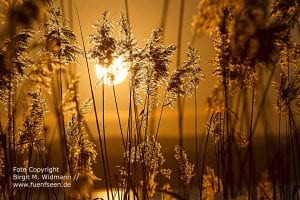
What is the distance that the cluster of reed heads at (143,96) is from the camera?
313 cm

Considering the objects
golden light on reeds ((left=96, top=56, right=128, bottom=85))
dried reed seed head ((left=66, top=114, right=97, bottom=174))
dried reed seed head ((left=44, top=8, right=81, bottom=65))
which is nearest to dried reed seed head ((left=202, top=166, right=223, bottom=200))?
dried reed seed head ((left=66, top=114, right=97, bottom=174))

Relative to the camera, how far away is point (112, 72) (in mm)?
3639

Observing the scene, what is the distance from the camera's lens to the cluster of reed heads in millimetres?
3135

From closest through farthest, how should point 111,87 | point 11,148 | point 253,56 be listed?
1. point 253,56
2. point 11,148
3. point 111,87

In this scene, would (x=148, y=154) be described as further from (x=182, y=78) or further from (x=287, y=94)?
(x=287, y=94)

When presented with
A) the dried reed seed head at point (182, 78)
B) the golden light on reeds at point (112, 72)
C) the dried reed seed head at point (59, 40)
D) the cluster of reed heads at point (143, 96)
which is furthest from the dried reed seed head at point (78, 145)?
the dried reed seed head at point (182, 78)

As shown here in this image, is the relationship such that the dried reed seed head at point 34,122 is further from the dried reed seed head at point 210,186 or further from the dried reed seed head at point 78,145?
the dried reed seed head at point 210,186

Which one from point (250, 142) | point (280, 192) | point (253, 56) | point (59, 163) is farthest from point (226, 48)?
point (59, 163)

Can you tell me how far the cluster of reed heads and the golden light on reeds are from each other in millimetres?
31

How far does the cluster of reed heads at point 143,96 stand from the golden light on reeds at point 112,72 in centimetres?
3

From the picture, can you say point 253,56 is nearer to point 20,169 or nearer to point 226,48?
point 226,48

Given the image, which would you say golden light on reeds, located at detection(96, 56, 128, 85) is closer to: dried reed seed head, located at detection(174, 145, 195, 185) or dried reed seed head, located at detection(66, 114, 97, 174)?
dried reed seed head, located at detection(66, 114, 97, 174)

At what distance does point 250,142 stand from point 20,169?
75.6 inches

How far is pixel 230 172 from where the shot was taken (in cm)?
328
